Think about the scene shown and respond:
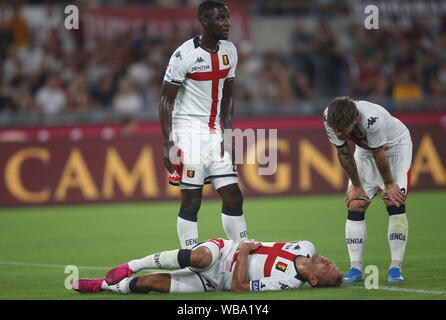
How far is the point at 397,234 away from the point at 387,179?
54 cm

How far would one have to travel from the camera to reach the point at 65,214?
15.4 meters

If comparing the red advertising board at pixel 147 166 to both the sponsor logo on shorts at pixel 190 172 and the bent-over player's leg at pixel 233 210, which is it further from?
the sponsor logo on shorts at pixel 190 172

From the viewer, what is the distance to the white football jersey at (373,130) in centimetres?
741

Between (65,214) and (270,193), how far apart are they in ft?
15.0

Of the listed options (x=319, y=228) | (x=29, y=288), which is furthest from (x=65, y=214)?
(x=29, y=288)

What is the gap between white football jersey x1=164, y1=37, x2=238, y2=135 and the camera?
7.73 meters

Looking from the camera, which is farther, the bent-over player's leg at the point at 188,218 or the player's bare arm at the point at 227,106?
the player's bare arm at the point at 227,106

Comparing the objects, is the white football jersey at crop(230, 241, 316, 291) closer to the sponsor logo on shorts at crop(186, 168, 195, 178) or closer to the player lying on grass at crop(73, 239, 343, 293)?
the player lying on grass at crop(73, 239, 343, 293)

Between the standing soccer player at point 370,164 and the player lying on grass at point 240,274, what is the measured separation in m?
0.71

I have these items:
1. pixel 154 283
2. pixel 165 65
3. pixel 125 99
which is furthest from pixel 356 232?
pixel 165 65

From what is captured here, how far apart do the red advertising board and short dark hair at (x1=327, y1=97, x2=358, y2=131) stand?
910 cm

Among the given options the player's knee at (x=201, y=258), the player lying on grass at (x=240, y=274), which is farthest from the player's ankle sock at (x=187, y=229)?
the player's knee at (x=201, y=258)

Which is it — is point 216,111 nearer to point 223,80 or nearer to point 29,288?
point 223,80

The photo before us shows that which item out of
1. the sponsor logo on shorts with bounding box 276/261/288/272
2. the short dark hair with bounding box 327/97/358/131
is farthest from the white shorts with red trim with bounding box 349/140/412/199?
the sponsor logo on shorts with bounding box 276/261/288/272
